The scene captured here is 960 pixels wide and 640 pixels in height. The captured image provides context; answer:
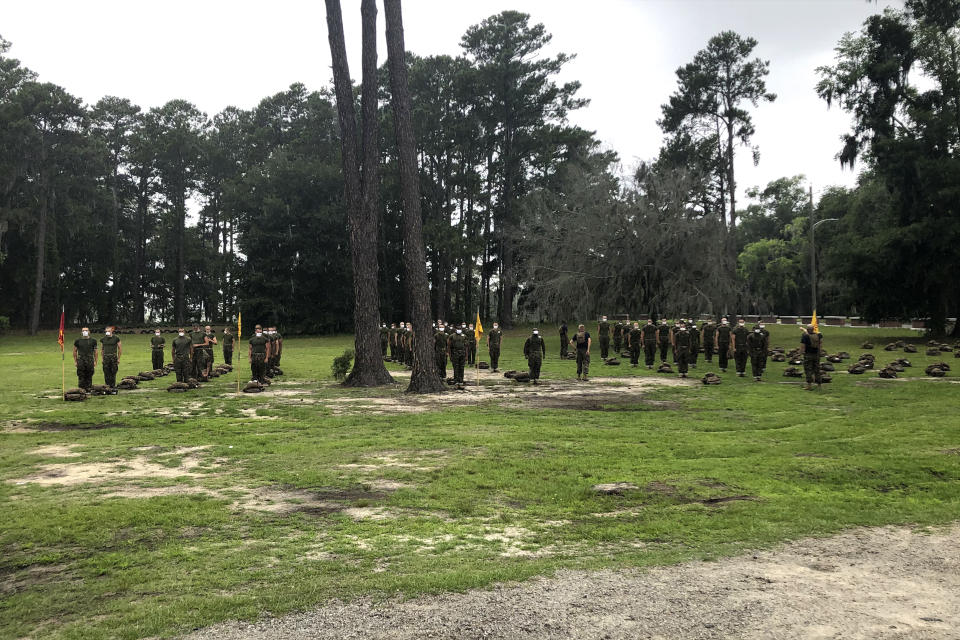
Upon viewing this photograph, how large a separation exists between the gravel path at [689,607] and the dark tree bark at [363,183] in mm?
16244

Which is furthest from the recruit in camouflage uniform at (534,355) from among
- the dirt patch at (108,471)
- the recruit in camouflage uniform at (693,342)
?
the dirt patch at (108,471)

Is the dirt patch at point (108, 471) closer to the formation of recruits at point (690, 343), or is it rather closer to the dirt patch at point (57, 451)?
the dirt patch at point (57, 451)

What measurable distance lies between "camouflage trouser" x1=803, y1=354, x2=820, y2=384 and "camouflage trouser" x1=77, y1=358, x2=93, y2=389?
19451 millimetres

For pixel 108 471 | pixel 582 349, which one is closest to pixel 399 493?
pixel 108 471

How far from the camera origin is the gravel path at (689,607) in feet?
14.9

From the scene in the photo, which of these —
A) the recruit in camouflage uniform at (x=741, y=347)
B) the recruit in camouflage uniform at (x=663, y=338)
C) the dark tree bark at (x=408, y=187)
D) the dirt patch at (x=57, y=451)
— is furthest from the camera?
the recruit in camouflage uniform at (x=663, y=338)

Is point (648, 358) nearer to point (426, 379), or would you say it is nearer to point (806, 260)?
point (426, 379)

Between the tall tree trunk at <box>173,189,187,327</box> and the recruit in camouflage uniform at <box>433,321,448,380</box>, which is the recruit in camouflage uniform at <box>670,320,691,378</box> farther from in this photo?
the tall tree trunk at <box>173,189,187,327</box>

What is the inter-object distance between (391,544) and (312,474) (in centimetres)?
317

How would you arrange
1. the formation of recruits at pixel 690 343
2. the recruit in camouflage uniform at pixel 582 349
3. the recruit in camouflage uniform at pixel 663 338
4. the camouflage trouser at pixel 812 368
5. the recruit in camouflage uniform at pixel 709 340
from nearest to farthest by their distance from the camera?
the camouflage trouser at pixel 812 368, the formation of recruits at pixel 690 343, the recruit in camouflage uniform at pixel 582 349, the recruit in camouflage uniform at pixel 663 338, the recruit in camouflage uniform at pixel 709 340

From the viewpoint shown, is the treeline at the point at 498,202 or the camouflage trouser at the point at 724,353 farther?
the treeline at the point at 498,202

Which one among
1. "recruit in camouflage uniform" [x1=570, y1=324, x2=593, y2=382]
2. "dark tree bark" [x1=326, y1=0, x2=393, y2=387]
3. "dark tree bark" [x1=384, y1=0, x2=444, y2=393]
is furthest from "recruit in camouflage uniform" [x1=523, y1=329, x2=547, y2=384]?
"dark tree bark" [x1=326, y1=0, x2=393, y2=387]

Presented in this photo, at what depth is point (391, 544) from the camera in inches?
251

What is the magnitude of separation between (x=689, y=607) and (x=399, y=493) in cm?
414
